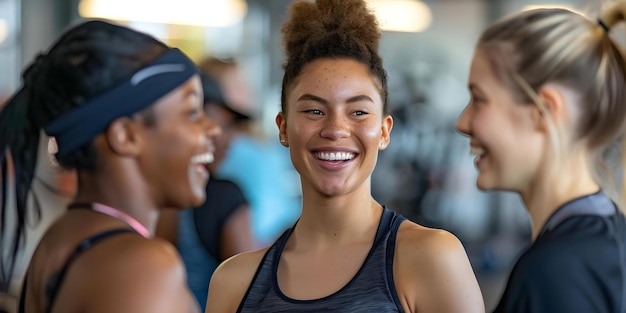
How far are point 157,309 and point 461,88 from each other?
16.4 ft

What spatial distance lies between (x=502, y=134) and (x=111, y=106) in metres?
0.84

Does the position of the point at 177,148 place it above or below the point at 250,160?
above

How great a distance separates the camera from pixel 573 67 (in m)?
1.97

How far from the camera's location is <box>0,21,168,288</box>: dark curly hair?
200 centimetres

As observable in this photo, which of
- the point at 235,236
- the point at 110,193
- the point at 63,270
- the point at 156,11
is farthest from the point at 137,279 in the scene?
the point at 156,11

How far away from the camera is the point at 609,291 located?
183 centimetres

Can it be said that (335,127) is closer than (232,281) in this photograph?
Yes

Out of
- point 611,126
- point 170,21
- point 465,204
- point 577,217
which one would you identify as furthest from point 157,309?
point 465,204

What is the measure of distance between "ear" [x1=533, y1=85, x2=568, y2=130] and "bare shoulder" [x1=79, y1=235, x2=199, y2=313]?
82cm

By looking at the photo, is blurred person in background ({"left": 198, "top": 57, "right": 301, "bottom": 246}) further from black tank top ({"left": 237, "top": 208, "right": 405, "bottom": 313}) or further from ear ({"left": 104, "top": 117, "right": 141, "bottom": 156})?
black tank top ({"left": 237, "top": 208, "right": 405, "bottom": 313})

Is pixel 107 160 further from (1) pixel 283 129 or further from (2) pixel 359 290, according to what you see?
(2) pixel 359 290

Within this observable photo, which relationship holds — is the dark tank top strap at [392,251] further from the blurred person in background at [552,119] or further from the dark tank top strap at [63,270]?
the dark tank top strap at [63,270]

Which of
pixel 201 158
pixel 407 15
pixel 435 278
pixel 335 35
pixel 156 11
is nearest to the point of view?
pixel 435 278

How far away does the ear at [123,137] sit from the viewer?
2.05 meters
